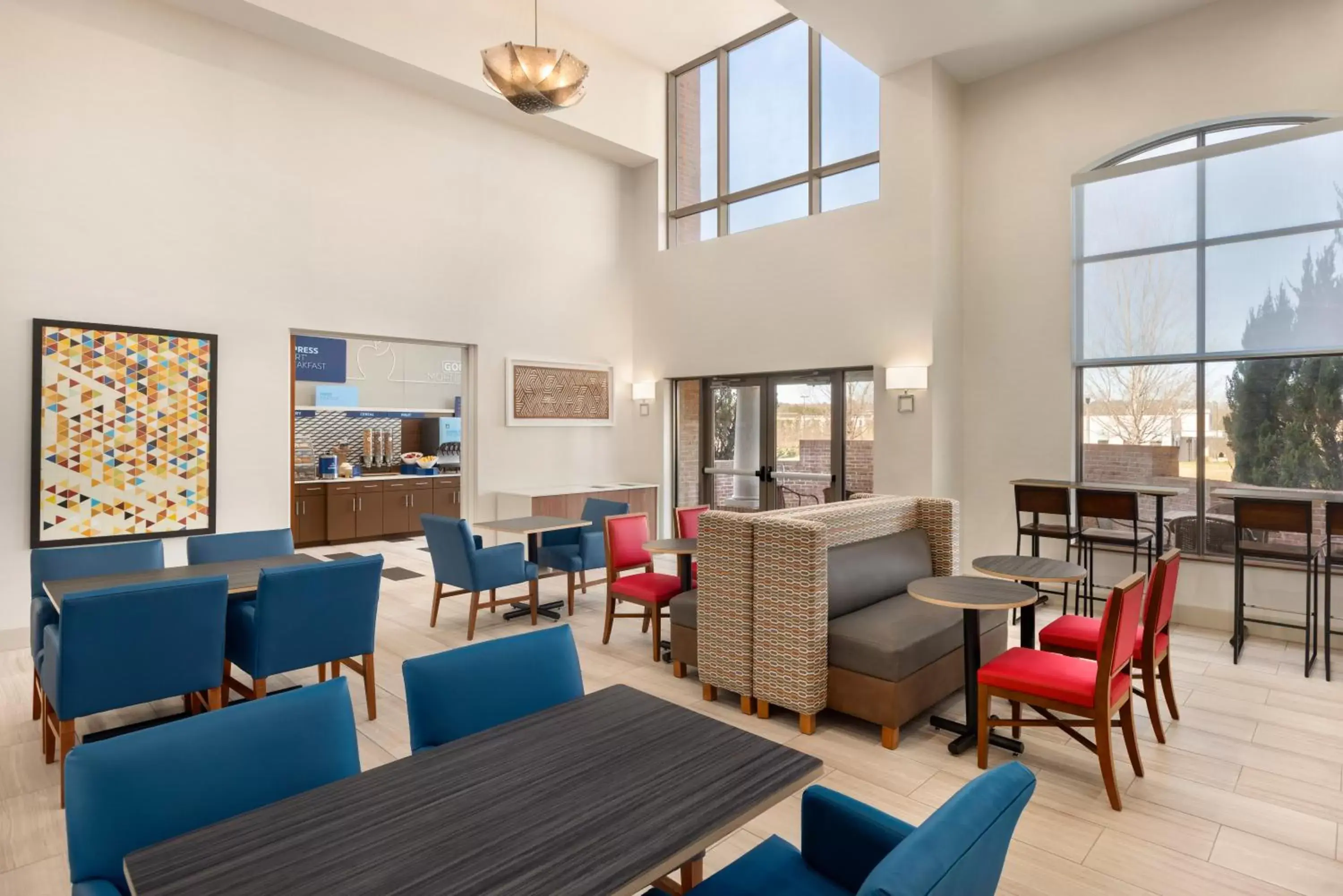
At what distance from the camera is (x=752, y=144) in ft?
26.3

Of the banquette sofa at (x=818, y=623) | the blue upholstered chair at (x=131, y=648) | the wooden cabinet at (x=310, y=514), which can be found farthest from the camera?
the wooden cabinet at (x=310, y=514)

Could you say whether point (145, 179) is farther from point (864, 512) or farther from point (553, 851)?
point (553, 851)

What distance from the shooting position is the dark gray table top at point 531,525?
5.46 m

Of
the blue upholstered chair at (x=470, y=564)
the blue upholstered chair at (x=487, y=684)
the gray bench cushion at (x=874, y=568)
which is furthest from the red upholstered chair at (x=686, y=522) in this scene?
the blue upholstered chair at (x=487, y=684)

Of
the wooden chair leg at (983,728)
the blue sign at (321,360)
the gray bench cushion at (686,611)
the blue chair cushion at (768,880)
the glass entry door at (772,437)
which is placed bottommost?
the wooden chair leg at (983,728)

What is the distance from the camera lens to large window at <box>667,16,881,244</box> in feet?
23.4

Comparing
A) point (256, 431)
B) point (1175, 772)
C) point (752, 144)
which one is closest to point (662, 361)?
point (752, 144)

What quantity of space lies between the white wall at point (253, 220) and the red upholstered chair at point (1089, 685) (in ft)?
18.4

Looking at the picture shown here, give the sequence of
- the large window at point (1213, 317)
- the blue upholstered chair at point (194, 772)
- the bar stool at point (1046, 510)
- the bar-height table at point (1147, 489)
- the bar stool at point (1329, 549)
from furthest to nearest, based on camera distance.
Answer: the bar stool at point (1046, 510) < the bar-height table at point (1147, 489) < the large window at point (1213, 317) < the bar stool at point (1329, 549) < the blue upholstered chair at point (194, 772)

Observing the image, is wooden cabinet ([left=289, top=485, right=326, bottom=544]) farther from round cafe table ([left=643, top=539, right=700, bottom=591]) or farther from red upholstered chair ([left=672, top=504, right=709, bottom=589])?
round cafe table ([left=643, top=539, right=700, bottom=591])

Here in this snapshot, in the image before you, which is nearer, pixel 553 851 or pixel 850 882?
pixel 553 851

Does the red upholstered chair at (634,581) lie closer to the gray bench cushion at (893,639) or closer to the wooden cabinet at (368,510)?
the gray bench cushion at (893,639)

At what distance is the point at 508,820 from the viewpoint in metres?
1.31

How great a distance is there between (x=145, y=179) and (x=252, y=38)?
5.11ft
